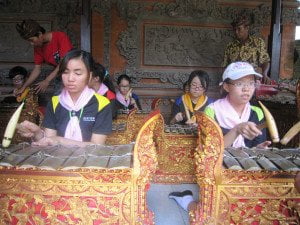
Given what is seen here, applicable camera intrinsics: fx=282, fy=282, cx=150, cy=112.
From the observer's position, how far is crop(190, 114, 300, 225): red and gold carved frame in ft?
4.46

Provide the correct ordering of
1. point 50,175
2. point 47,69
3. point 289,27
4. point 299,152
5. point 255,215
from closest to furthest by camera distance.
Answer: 1. point 50,175
2. point 255,215
3. point 299,152
4. point 47,69
5. point 289,27

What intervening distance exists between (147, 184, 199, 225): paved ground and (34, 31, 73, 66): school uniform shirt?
5.89ft

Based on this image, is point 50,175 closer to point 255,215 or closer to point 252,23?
point 255,215

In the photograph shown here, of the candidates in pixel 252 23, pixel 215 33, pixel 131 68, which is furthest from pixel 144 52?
pixel 252 23

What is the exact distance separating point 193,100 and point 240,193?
215 centimetres

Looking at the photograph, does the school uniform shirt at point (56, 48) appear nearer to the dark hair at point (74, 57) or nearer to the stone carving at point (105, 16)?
the dark hair at point (74, 57)

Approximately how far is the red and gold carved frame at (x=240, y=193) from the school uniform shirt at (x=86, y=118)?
2.74ft

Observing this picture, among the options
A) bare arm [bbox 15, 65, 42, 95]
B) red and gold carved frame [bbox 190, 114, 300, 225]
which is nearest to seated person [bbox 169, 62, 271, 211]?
red and gold carved frame [bbox 190, 114, 300, 225]

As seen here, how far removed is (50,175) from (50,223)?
0.81 ft

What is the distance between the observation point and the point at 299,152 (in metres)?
1.58

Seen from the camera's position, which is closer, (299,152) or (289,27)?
(299,152)

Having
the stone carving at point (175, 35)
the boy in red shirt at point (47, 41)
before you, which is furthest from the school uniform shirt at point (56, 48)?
the stone carving at point (175, 35)

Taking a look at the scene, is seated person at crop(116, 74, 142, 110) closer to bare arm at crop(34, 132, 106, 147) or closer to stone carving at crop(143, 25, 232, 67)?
stone carving at crop(143, 25, 232, 67)

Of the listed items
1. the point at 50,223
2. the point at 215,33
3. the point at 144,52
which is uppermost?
the point at 215,33
